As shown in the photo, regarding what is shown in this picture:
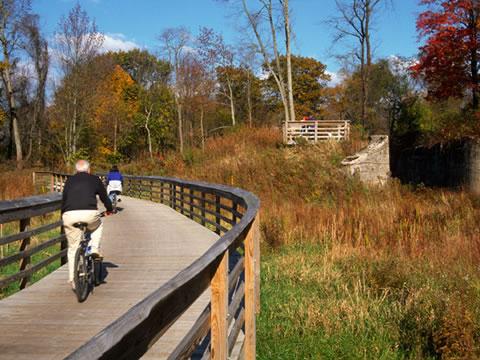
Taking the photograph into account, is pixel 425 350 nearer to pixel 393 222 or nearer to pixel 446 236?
pixel 446 236

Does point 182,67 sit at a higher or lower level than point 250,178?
higher

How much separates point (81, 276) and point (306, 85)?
191 ft

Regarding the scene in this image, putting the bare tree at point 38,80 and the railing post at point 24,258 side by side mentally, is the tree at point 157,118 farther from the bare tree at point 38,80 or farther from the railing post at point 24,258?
the railing post at point 24,258

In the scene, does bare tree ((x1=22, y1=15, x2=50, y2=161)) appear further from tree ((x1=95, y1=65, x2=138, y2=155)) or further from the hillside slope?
the hillside slope

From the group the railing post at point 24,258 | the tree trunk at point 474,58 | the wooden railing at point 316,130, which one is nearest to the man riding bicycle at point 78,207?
the railing post at point 24,258

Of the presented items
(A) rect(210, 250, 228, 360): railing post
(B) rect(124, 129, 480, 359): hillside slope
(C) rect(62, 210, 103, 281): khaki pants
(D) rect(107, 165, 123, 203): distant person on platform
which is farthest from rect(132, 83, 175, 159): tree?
(A) rect(210, 250, 228, 360): railing post

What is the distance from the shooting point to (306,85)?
62.6 metres

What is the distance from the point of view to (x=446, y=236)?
992cm

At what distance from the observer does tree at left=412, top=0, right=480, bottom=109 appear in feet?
71.5

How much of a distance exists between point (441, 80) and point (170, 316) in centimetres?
2288

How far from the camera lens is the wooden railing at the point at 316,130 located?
2969cm

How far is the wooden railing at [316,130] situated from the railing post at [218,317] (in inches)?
1048

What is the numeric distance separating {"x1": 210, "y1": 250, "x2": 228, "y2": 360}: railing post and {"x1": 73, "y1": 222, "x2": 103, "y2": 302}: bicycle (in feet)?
12.9

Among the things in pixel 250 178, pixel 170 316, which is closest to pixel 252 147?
pixel 250 178
